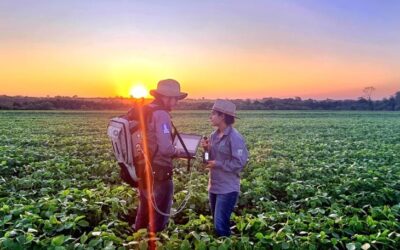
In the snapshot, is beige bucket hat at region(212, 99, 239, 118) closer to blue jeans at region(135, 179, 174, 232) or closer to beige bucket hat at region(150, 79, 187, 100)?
beige bucket hat at region(150, 79, 187, 100)

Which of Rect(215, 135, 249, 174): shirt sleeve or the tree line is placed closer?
Rect(215, 135, 249, 174): shirt sleeve

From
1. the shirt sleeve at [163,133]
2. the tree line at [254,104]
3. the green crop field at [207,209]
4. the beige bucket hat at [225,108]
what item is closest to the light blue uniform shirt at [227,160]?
the beige bucket hat at [225,108]

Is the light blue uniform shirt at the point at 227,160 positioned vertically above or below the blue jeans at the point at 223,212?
above

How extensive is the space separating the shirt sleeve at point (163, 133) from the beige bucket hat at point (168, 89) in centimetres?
21

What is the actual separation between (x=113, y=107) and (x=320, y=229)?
78.8 metres

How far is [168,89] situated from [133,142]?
0.69 m

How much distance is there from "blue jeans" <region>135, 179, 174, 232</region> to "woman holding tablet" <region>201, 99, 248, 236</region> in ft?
1.74

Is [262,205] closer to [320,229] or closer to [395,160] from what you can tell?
[320,229]

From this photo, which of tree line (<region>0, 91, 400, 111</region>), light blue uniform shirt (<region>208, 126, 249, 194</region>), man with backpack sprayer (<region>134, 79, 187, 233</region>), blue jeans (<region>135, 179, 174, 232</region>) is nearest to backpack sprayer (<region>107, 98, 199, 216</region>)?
man with backpack sprayer (<region>134, 79, 187, 233</region>)

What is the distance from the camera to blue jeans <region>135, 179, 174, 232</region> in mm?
4969

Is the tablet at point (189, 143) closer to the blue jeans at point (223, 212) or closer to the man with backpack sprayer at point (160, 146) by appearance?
the man with backpack sprayer at point (160, 146)

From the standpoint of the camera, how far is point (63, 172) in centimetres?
930

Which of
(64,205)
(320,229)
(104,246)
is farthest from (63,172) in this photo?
(320,229)

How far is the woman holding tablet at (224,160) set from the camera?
4.83 m
